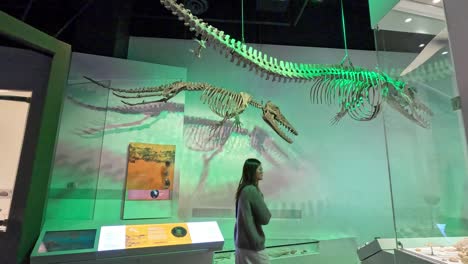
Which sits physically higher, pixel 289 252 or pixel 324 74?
pixel 324 74

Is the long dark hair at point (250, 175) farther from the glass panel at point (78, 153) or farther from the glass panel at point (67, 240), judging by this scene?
the glass panel at point (78, 153)

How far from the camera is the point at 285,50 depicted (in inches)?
231

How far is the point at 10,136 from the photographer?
86.4 inches

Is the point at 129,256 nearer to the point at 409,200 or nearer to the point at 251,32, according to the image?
the point at 409,200

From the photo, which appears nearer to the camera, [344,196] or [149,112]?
[149,112]

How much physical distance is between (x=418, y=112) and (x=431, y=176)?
1.52 feet

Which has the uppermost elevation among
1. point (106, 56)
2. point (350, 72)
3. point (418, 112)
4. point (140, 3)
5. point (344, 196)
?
point (140, 3)

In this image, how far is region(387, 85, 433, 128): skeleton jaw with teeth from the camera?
1.88 meters

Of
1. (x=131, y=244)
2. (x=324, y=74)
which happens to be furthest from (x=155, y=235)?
(x=324, y=74)

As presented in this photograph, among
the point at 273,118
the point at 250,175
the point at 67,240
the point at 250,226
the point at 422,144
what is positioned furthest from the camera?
the point at 273,118

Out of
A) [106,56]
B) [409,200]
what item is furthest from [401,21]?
[106,56]

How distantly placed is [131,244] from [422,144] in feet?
7.43

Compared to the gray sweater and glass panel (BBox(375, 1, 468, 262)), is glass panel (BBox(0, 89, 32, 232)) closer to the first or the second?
the gray sweater

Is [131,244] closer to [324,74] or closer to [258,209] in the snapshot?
[258,209]
